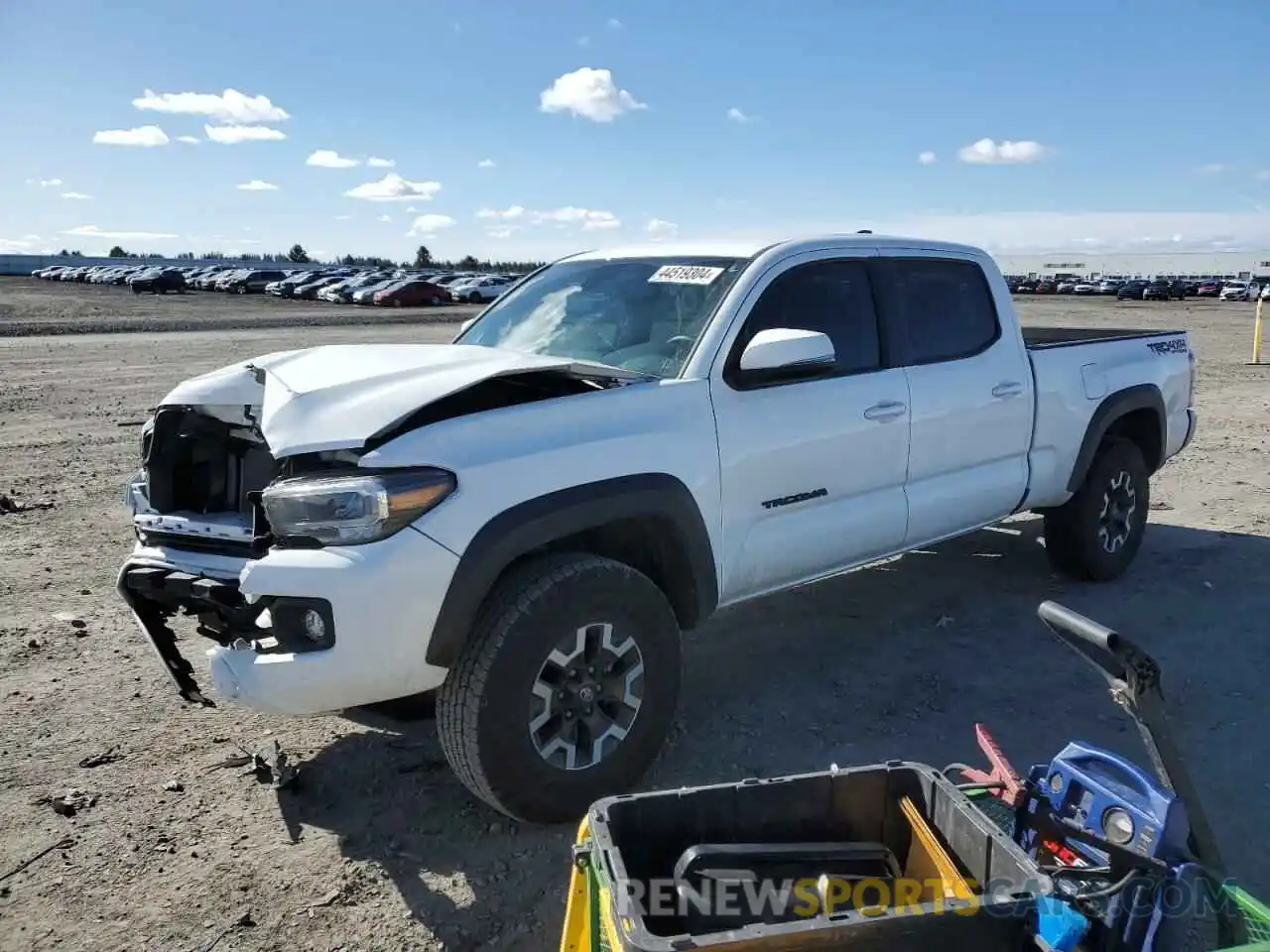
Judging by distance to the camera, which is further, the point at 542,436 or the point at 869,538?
the point at 869,538

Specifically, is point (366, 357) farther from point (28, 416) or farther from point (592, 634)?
point (28, 416)

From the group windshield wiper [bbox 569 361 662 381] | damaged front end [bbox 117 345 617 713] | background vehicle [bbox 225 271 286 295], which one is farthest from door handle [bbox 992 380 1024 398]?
background vehicle [bbox 225 271 286 295]

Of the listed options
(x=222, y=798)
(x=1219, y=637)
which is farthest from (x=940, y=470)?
(x=222, y=798)

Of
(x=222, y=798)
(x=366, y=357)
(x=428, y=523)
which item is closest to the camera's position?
(x=428, y=523)

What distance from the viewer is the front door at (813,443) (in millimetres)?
3898

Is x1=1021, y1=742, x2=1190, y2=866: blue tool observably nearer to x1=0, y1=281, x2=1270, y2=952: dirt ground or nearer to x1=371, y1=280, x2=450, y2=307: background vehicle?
x1=0, y1=281, x2=1270, y2=952: dirt ground

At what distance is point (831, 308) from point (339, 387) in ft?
7.11

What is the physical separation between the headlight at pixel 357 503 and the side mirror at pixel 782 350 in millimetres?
1302

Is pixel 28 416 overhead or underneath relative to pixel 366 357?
underneath

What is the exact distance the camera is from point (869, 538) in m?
4.42

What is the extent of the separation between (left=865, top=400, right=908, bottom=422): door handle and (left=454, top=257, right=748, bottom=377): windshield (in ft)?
2.73

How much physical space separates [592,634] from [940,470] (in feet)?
7.18

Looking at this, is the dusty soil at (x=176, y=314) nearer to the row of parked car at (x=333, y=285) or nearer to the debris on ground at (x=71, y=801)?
the row of parked car at (x=333, y=285)

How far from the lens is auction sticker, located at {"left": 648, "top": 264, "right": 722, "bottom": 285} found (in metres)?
4.23
